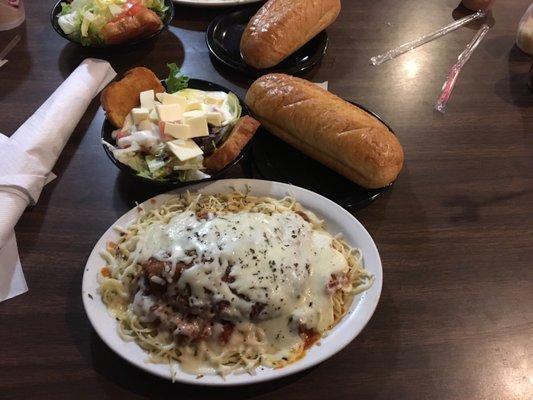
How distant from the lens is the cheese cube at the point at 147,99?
1.85m

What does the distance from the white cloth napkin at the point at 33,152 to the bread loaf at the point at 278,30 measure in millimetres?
718

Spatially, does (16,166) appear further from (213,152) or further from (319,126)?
(319,126)

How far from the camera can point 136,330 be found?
1305 mm

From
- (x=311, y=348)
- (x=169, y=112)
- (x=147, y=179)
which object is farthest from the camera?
(x=169, y=112)

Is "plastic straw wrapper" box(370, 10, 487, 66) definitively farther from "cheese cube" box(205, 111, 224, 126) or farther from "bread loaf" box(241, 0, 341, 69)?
"cheese cube" box(205, 111, 224, 126)

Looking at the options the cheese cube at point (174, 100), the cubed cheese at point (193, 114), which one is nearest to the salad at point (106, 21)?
the cheese cube at point (174, 100)

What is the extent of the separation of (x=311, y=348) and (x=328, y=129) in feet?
2.81

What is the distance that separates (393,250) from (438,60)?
128 centimetres

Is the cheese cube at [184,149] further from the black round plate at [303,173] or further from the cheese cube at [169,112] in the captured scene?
the black round plate at [303,173]

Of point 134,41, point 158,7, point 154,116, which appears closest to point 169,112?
point 154,116

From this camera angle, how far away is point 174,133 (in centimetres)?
174

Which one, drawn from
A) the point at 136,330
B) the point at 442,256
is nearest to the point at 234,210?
the point at 136,330

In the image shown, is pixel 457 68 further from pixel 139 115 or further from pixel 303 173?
pixel 139 115

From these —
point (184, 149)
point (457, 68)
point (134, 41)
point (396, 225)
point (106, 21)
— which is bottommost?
point (396, 225)
